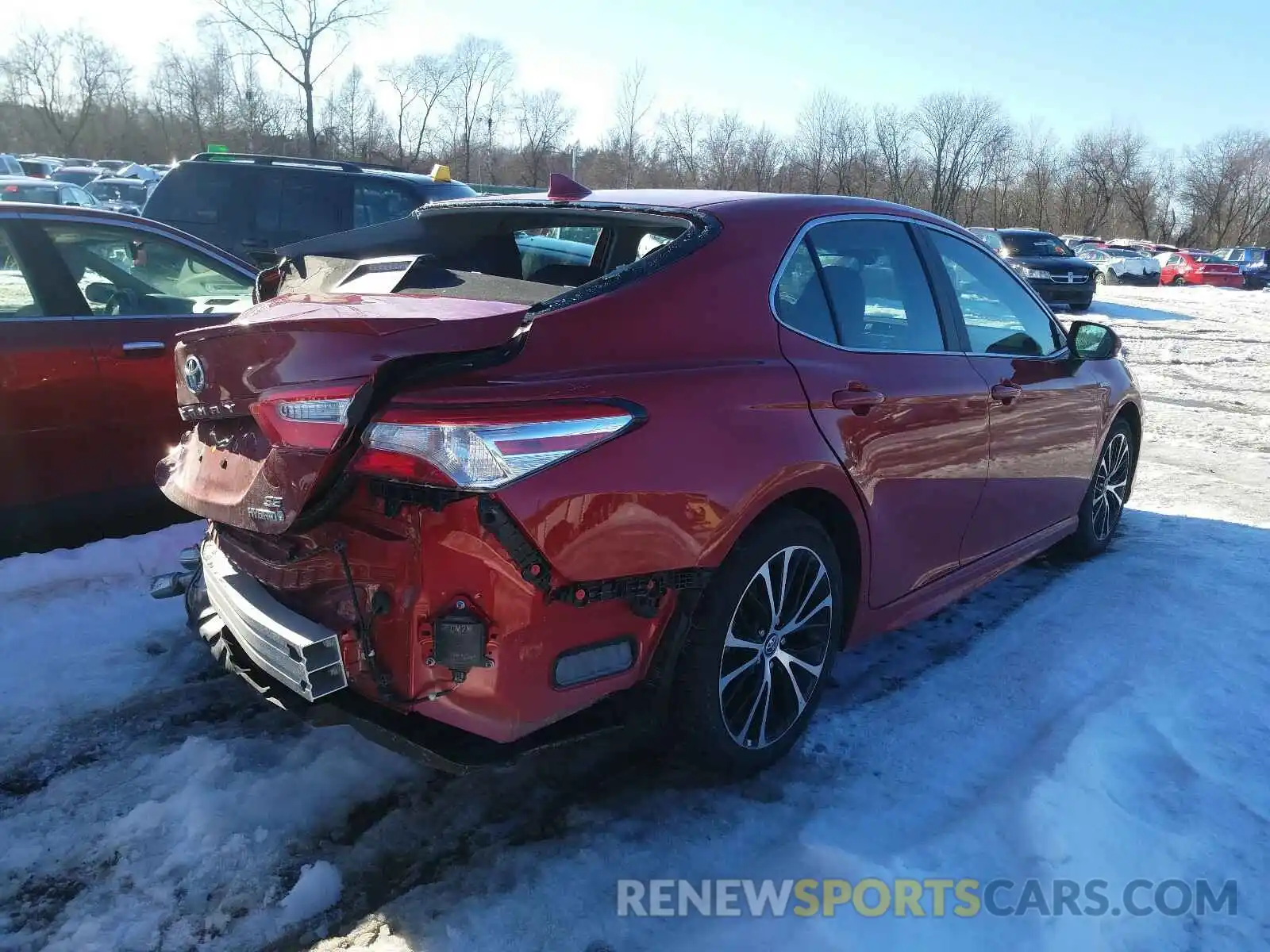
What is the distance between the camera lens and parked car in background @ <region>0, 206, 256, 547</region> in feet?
13.9

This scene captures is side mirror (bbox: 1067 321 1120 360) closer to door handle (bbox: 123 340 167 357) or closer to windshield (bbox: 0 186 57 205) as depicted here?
door handle (bbox: 123 340 167 357)

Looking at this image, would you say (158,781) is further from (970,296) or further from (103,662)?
(970,296)

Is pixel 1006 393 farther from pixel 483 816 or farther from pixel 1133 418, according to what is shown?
pixel 483 816

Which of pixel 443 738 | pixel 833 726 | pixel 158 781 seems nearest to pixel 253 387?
pixel 443 738

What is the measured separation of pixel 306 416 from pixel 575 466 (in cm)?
67

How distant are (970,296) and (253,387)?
2956mm

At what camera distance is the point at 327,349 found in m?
2.26

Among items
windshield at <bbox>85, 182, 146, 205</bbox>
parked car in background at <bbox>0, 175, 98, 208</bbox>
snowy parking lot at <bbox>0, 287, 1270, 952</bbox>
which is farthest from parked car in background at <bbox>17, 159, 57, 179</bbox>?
snowy parking lot at <bbox>0, 287, 1270, 952</bbox>

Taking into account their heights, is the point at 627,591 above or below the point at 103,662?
above

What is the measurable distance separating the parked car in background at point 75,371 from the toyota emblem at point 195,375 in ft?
6.66

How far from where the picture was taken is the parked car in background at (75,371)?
13.9 feet

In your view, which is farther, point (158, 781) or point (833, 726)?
point (833, 726)

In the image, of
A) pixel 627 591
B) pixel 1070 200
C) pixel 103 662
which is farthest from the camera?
pixel 1070 200

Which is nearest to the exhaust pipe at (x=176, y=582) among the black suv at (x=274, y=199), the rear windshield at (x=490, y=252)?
the rear windshield at (x=490, y=252)
